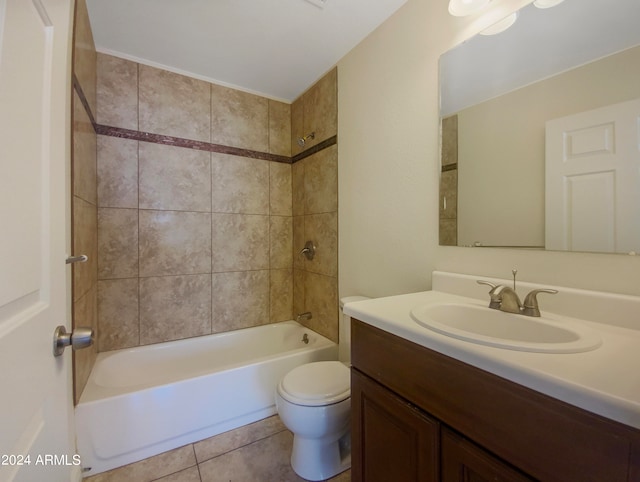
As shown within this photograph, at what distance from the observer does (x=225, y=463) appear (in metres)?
1.40

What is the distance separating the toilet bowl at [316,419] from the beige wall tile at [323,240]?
80 centimetres

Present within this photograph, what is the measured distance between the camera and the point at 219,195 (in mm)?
2221

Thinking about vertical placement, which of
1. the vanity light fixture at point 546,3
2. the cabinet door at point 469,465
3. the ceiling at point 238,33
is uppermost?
the ceiling at point 238,33

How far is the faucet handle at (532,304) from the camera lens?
34.6 inches

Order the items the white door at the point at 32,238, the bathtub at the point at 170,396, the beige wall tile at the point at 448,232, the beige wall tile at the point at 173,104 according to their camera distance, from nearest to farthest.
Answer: the white door at the point at 32,238, the beige wall tile at the point at 448,232, the bathtub at the point at 170,396, the beige wall tile at the point at 173,104

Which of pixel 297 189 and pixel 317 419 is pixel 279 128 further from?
pixel 317 419

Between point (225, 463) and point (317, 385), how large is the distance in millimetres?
641

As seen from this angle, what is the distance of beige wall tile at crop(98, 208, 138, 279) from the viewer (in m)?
1.84

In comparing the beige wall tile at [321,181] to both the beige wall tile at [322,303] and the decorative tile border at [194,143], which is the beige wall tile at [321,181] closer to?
the decorative tile border at [194,143]

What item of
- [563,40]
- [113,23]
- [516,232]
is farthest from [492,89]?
[113,23]

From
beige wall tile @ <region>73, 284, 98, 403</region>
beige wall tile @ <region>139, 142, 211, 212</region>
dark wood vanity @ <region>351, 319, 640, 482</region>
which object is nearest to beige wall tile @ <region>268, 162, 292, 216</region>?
beige wall tile @ <region>139, 142, 211, 212</region>

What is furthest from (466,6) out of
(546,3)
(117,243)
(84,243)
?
(117,243)

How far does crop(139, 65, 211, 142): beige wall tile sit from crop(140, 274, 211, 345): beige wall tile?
1.12 meters

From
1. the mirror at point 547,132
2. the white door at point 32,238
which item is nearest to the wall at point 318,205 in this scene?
the mirror at point 547,132
